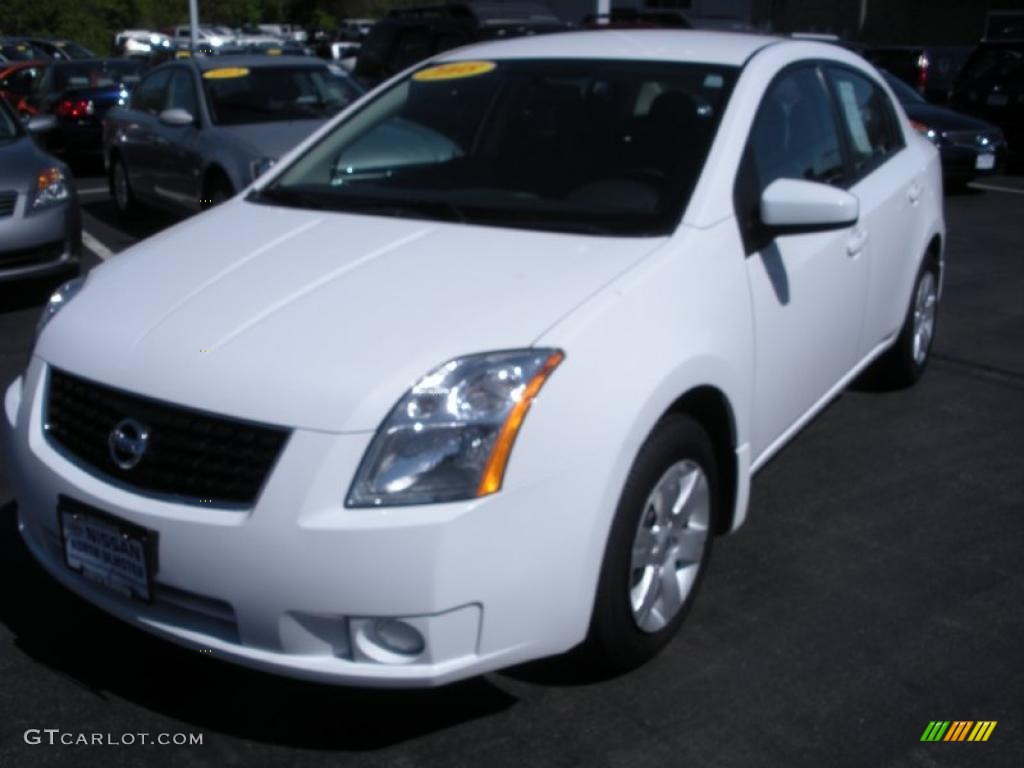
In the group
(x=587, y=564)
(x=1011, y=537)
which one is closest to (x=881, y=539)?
(x=1011, y=537)

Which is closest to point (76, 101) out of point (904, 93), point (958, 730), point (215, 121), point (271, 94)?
point (271, 94)

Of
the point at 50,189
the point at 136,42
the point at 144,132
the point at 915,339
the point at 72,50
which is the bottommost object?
the point at 136,42

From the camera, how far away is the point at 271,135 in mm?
9156

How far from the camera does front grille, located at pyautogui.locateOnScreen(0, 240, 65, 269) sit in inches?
299

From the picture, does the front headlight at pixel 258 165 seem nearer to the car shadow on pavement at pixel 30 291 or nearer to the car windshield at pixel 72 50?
the car shadow on pavement at pixel 30 291

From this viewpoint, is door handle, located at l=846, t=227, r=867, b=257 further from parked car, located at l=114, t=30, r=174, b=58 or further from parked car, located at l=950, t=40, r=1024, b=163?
parked car, located at l=114, t=30, r=174, b=58

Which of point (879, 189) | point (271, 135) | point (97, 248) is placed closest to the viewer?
point (879, 189)

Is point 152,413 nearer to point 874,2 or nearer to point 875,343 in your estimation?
point 875,343

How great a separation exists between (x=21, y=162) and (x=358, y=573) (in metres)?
6.21

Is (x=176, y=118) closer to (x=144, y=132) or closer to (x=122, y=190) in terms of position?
(x=144, y=132)

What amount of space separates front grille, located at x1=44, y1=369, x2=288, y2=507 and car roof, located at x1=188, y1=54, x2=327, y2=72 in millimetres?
7568

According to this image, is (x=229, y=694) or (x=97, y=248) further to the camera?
(x=97, y=248)

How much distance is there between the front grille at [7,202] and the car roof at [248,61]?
291 centimetres

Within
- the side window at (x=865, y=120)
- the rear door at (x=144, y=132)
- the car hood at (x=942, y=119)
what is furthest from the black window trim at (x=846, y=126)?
the car hood at (x=942, y=119)
